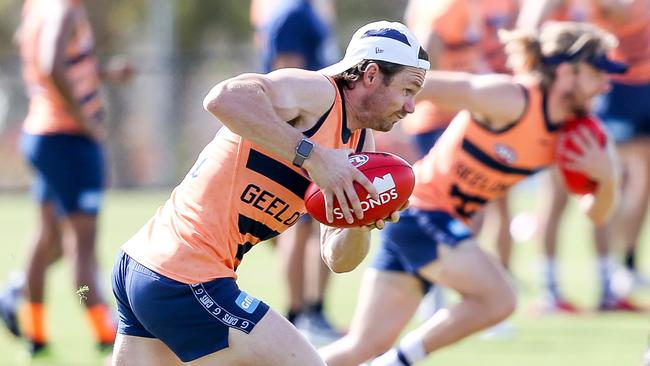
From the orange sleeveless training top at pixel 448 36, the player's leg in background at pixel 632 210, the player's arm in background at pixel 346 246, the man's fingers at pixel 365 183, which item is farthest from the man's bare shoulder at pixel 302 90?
the player's leg in background at pixel 632 210

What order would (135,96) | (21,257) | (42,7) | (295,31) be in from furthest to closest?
1. (135,96)
2. (21,257)
3. (295,31)
4. (42,7)

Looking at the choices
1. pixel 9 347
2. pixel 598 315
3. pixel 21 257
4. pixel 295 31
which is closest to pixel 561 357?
pixel 598 315

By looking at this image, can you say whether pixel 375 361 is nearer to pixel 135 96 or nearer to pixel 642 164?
pixel 642 164

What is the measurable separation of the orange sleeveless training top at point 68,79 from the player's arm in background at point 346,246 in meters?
3.06

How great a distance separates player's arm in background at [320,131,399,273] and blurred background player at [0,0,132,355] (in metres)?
2.89

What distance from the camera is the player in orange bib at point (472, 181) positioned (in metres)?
5.73

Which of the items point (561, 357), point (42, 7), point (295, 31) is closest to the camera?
point (561, 357)

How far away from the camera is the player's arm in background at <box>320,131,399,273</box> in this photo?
4.68 meters

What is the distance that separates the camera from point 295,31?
26.9ft

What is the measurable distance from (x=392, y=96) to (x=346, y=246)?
0.62 metres

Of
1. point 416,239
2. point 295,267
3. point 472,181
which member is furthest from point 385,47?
point 295,267

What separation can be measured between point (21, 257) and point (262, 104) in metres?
8.40

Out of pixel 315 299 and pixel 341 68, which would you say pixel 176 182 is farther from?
pixel 341 68

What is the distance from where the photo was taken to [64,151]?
295 inches
